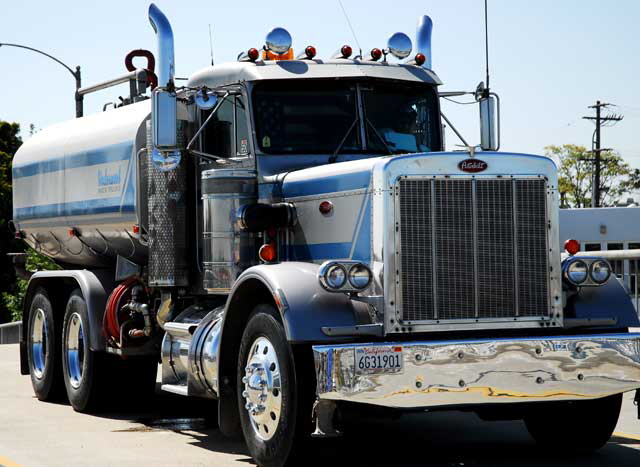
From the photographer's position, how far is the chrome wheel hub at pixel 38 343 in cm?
1370

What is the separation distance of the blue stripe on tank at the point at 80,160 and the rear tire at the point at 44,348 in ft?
4.48

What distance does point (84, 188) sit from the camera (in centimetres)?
1285

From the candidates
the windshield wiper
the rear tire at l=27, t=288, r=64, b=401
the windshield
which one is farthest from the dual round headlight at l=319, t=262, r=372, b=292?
the rear tire at l=27, t=288, r=64, b=401

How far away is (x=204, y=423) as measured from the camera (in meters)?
11.5

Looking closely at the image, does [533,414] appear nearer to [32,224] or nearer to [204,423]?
[204,423]

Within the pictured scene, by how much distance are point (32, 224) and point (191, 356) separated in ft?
16.3

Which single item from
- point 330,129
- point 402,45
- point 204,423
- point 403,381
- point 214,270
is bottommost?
point 204,423

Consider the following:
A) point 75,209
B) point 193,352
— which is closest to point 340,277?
point 193,352

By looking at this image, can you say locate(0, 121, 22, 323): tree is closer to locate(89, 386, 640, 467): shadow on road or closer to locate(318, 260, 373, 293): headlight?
locate(89, 386, 640, 467): shadow on road

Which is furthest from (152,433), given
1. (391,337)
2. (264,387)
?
(391,337)

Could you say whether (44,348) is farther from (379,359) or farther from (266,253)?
(379,359)

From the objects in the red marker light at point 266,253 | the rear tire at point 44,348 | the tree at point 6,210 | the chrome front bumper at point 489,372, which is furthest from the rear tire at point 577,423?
the tree at point 6,210

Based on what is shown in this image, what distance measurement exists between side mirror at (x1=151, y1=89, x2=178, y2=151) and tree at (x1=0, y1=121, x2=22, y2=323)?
4066 centimetres

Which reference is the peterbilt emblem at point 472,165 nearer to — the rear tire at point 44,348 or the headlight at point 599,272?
the headlight at point 599,272
